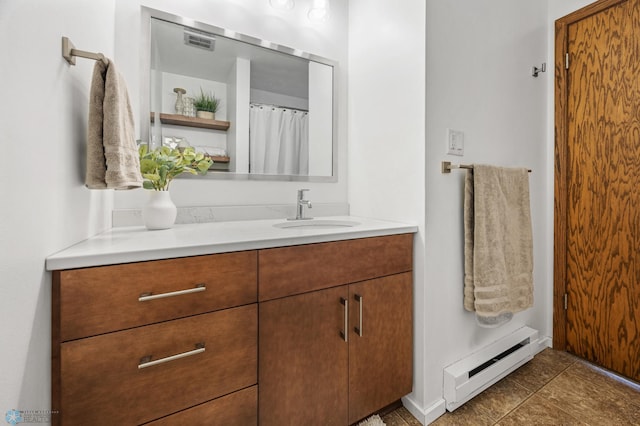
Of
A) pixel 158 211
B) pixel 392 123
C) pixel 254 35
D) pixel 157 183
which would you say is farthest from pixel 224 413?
pixel 254 35

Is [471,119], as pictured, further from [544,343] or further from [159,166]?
[544,343]

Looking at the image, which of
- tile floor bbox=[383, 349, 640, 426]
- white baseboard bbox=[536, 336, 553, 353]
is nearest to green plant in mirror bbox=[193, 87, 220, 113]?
tile floor bbox=[383, 349, 640, 426]

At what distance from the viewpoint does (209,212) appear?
1364 mm

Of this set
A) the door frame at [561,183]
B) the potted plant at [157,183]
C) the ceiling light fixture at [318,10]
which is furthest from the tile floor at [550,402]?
the ceiling light fixture at [318,10]

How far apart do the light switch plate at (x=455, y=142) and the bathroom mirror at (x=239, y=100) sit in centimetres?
68

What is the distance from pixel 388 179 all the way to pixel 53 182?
1.27m

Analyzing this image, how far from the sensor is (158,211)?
3.56 ft

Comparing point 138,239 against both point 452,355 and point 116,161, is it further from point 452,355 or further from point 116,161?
point 452,355

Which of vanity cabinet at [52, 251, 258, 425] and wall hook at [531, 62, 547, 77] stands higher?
wall hook at [531, 62, 547, 77]

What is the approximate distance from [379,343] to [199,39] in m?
1.66

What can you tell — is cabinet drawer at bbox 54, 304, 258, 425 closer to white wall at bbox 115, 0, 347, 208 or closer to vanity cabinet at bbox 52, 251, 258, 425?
vanity cabinet at bbox 52, 251, 258, 425

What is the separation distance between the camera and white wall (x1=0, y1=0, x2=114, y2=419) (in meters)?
0.52

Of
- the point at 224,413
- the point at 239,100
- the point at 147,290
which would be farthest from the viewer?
the point at 239,100

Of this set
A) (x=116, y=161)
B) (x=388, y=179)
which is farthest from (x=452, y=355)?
(x=116, y=161)
